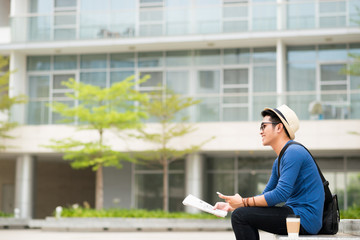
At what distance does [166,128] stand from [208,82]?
3.72 metres

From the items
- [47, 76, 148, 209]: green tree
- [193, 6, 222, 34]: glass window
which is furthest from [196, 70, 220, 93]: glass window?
[47, 76, 148, 209]: green tree

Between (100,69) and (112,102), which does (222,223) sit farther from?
(100,69)

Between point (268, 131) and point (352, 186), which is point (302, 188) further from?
point (352, 186)

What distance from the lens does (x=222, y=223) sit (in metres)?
24.9

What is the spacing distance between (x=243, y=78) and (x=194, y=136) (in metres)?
4.08

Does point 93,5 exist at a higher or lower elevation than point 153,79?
higher

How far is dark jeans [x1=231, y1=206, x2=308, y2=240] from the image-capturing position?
4.66 meters

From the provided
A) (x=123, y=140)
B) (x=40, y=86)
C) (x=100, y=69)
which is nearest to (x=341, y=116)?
(x=123, y=140)

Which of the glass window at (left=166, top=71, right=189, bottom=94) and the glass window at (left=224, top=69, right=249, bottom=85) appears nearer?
the glass window at (left=224, top=69, right=249, bottom=85)

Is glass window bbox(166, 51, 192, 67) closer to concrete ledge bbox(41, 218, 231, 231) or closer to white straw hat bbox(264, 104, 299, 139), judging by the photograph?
concrete ledge bbox(41, 218, 231, 231)

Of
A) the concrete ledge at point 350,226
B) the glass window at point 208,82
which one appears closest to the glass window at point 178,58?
the glass window at point 208,82

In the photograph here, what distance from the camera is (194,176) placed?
91.9ft

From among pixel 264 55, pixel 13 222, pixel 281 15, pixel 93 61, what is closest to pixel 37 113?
pixel 93 61

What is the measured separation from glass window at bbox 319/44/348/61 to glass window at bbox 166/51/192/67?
5.69 meters
